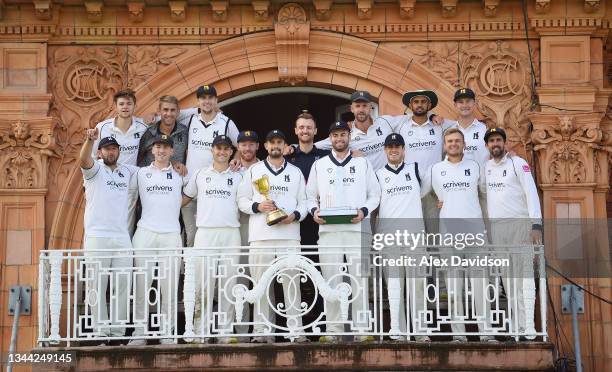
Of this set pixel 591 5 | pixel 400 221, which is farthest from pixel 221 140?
pixel 591 5

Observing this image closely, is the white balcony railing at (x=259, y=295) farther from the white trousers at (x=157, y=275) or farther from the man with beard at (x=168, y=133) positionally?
the man with beard at (x=168, y=133)

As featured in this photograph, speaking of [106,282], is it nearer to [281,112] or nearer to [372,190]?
[372,190]

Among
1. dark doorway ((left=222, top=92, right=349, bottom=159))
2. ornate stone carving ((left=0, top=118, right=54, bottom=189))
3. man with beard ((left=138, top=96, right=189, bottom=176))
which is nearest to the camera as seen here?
man with beard ((left=138, top=96, right=189, bottom=176))

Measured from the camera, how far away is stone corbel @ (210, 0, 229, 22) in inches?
656

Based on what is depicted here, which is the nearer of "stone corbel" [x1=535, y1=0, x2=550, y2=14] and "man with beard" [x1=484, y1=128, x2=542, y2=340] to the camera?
"man with beard" [x1=484, y1=128, x2=542, y2=340]

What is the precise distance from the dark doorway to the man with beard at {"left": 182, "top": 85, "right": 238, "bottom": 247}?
11.6 feet

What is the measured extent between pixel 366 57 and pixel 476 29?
1.29 m

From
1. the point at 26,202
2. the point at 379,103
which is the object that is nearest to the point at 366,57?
the point at 379,103

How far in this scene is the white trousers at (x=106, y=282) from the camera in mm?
14633

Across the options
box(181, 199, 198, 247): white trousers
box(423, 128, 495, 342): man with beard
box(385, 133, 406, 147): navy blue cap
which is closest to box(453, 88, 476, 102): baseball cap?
box(423, 128, 495, 342): man with beard

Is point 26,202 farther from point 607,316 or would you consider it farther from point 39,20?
point 607,316

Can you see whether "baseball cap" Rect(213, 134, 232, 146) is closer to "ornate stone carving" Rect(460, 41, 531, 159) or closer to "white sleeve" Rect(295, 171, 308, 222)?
"white sleeve" Rect(295, 171, 308, 222)

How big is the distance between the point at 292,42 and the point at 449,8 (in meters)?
1.82

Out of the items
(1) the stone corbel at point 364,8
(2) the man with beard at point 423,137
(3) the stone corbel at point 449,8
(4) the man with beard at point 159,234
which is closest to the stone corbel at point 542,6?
(3) the stone corbel at point 449,8
